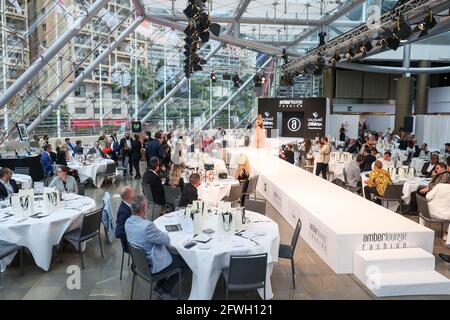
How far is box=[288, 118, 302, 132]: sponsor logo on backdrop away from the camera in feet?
66.9

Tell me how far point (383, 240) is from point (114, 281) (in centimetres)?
337

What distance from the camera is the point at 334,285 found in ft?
17.1

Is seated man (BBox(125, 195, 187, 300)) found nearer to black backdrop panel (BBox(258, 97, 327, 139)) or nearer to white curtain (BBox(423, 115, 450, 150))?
black backdrop panel (BBox(258, 97, 327, 139))

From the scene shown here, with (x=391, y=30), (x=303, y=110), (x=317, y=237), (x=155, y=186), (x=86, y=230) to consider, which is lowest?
(x=317, y=237)

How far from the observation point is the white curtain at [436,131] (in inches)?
731

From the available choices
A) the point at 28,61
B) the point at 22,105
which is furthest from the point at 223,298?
the point at 22,105

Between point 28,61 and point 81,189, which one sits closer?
point 81,189

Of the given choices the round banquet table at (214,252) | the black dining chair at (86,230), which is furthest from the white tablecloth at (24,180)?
the round banquet table at (214,252)

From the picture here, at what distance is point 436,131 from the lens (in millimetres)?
19438

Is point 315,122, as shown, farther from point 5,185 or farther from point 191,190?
point 5,185

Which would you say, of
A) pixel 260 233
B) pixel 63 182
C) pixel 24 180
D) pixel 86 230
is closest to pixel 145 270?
pixel 260 233

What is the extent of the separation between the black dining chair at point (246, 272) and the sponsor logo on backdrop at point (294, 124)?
55.0 ft

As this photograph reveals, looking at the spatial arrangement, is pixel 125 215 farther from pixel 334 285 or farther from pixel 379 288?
pixel 379 288
